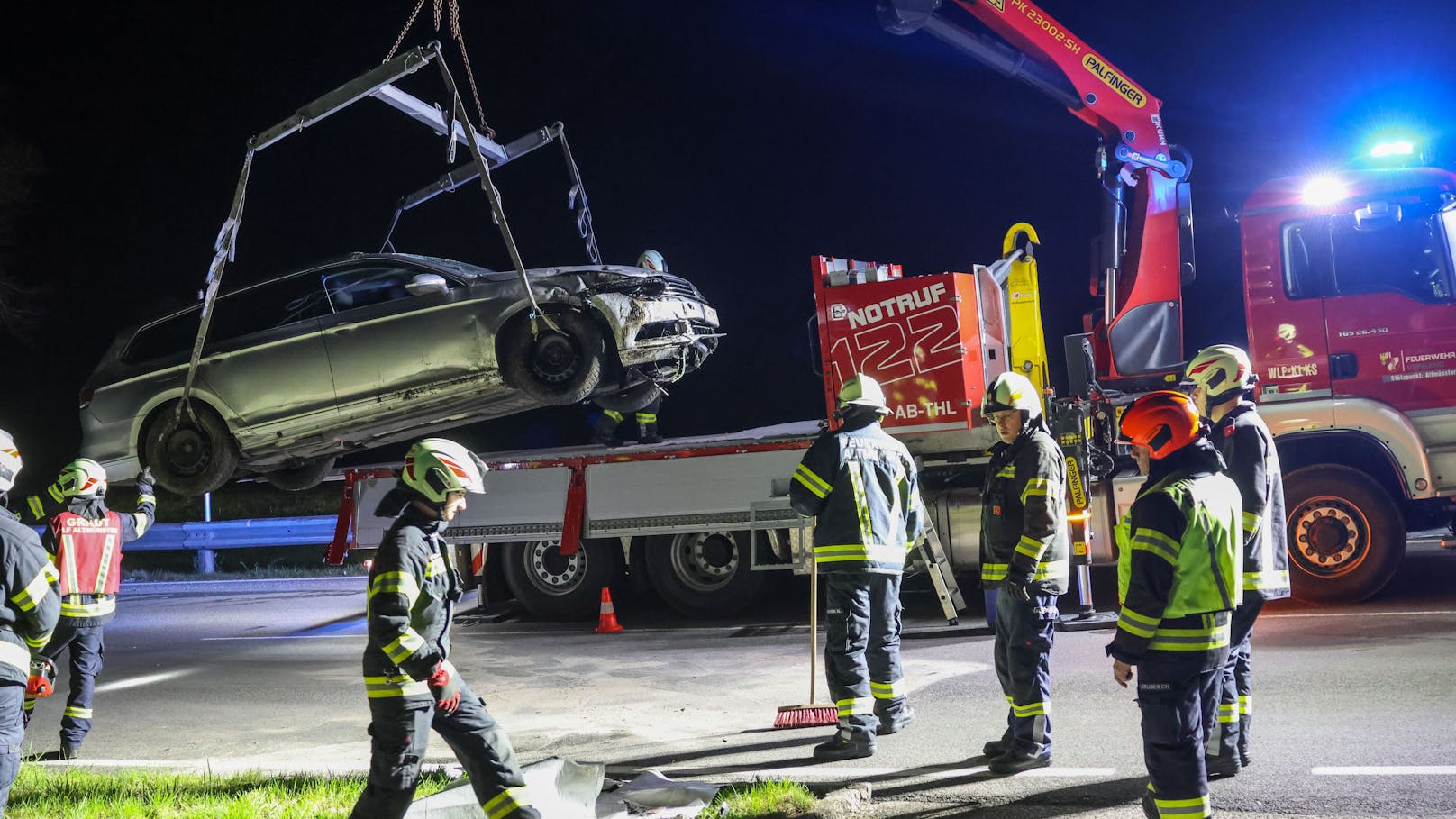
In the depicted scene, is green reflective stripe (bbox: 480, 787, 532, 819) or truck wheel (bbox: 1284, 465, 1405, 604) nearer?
green reflective stripe (bbox: 480, 787, 532, 819)

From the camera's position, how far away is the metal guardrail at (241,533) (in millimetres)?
14609

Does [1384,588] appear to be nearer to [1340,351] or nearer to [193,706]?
[1340,351]

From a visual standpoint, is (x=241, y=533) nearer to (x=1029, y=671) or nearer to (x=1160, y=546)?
(x=1029, y=671)

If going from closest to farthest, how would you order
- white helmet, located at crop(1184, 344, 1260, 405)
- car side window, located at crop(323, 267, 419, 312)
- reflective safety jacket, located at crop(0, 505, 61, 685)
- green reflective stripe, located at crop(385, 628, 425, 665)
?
1. green reflective stripe, located at crop(385, 628, 425, 665)
2. reflective safety jacket, located at crop(0, 505, 61, 685)
3. white helmet, located at crop(1184, 344, 1260, 405)
4. car side window, located at crop(323, 267, 419, 312)

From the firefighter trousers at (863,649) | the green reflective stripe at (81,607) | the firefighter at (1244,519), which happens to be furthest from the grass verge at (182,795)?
the firefighter at (1244,519)

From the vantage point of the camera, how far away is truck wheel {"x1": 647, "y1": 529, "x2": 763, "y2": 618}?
32.9 feet

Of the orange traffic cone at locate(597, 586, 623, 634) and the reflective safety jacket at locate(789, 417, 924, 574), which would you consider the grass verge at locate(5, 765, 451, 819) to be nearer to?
the reflective safety jacket at locate(789, 417, 924, 574)

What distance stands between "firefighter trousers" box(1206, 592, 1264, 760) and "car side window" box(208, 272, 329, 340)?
7156mm

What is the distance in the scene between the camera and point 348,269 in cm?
935

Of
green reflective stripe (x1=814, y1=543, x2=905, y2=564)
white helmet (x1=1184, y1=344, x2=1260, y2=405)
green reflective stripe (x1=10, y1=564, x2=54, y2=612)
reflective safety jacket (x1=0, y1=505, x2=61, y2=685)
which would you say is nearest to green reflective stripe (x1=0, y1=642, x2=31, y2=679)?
reflective safety jacket (x1=0, y1=505, x2=61, y2=685)

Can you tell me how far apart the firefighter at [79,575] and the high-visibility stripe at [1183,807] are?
5328mm

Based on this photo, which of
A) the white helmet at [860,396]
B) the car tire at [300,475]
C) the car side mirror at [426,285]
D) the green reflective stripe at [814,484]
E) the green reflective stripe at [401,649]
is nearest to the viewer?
the green reflective stripe at [401,649]

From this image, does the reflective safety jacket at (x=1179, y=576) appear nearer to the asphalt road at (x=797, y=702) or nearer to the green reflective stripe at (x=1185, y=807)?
the green reflective stripe at (x=1185, y=807)

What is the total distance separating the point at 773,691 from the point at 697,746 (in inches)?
53.6
